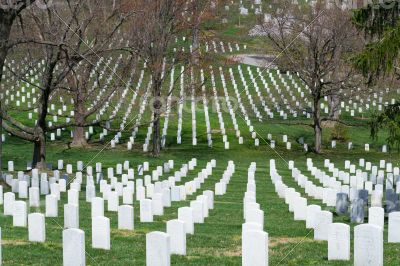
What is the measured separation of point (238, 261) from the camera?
1129cm

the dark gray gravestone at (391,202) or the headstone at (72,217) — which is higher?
the headstone at (72,217)

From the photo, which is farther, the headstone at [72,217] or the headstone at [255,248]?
the headstone at [72,217]

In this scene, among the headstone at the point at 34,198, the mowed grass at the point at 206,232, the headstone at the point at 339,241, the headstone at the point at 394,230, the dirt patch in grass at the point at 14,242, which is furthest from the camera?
the headstone at the point at 34,198

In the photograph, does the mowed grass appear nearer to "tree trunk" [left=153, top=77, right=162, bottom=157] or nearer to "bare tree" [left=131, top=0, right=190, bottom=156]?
"tree trunk" [left=153, top=77, right=162, bottom=157]

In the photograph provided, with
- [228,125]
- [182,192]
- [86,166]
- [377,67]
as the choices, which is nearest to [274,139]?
[228,125]

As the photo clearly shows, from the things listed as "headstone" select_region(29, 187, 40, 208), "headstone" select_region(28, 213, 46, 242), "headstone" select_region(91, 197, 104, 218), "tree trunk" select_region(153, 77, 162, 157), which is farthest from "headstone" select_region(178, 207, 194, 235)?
"tree trunk" select_region(153, 77, 162, 157)

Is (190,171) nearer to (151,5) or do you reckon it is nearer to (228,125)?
(151,5)

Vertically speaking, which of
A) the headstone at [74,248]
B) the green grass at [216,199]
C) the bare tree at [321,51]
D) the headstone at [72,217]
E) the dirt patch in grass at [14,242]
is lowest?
the green grass at [216,199]

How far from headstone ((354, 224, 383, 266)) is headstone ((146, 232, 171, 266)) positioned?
248 cm

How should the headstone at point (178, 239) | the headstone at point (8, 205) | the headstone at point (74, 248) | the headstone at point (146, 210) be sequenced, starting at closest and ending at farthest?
the headstone at point (74, 248)
the headstone at point (178, 239)
the headstone at point (146, 210)
the headstone at point (8, 205)

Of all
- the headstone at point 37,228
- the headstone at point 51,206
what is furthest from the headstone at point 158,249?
the headstone at point 51,206

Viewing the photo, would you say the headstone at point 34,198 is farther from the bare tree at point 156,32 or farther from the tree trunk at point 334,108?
the tree trunk at point 334,108

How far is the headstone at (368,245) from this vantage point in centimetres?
1017

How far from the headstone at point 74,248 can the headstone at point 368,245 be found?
11.8ft
